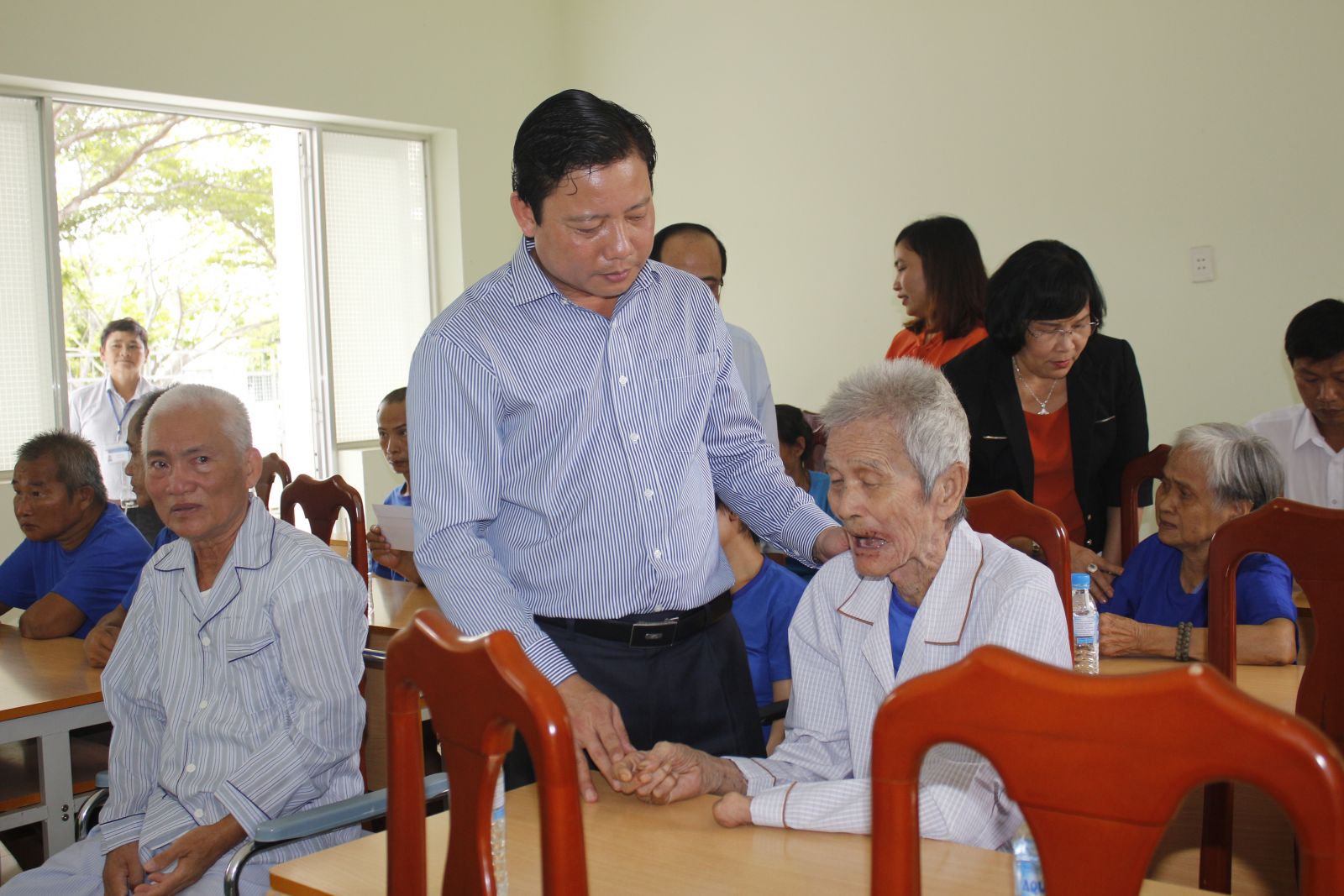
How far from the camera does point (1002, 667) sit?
2.60 feet

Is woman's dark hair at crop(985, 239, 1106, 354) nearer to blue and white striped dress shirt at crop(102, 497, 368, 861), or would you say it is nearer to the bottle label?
the bottle label

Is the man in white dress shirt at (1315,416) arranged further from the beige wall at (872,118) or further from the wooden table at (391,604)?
the wooden table at (391,604)

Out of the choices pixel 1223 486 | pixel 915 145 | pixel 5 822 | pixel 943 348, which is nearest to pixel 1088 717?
pixel 1223 486

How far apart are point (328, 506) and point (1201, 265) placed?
336cm

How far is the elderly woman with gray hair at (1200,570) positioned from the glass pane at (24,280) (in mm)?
5014

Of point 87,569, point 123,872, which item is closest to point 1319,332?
point 123,872

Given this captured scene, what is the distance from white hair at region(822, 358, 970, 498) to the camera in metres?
1.66

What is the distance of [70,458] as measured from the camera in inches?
123

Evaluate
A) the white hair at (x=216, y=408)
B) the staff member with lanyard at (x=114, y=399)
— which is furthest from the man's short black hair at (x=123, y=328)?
the white hair at (x=216, y=408)

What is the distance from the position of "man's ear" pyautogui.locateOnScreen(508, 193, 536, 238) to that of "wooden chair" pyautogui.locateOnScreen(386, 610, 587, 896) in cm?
80

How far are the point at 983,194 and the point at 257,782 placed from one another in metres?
4.01

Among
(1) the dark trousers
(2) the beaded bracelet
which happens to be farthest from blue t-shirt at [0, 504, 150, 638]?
(2) the beaded bracelet

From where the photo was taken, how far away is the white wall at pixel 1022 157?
4.08 m

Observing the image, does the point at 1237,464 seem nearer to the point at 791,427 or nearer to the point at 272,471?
the point at 791,427
